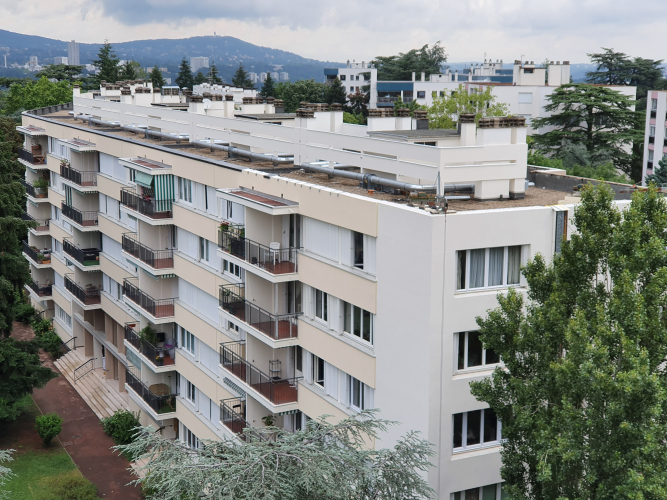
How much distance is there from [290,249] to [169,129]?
62.3 feet

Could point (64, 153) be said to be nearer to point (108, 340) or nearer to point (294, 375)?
point (108, 340)

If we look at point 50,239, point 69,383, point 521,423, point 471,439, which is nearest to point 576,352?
point 521,423

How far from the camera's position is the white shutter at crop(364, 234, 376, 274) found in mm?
23641

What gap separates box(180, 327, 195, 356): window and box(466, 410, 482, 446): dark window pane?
58.5 ft

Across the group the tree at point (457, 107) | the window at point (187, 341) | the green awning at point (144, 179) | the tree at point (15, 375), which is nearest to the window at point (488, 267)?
the window at point (187, 341)

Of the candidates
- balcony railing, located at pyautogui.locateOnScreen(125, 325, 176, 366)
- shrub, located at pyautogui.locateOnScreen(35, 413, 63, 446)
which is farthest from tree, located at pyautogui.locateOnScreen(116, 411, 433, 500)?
shrub, located at pyautogui.locateOnScreen(35, 413, 63, 446)

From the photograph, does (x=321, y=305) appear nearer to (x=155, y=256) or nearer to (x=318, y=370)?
(x=318, y=370)

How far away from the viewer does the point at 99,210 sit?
160 feet

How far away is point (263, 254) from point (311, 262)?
2.57m

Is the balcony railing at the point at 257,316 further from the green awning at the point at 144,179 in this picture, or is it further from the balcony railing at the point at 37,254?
the balcony railing at the point at 37,254

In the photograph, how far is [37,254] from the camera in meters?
59.7

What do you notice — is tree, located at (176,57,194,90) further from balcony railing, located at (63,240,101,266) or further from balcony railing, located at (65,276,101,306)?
balcony railing, located at (63,240,101,266)

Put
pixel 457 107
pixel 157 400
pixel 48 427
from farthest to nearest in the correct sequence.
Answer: pixel 457 107 < pixel 48 427 < pixel 157 400

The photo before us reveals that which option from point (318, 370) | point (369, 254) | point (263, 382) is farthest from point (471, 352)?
point (263, 382)
